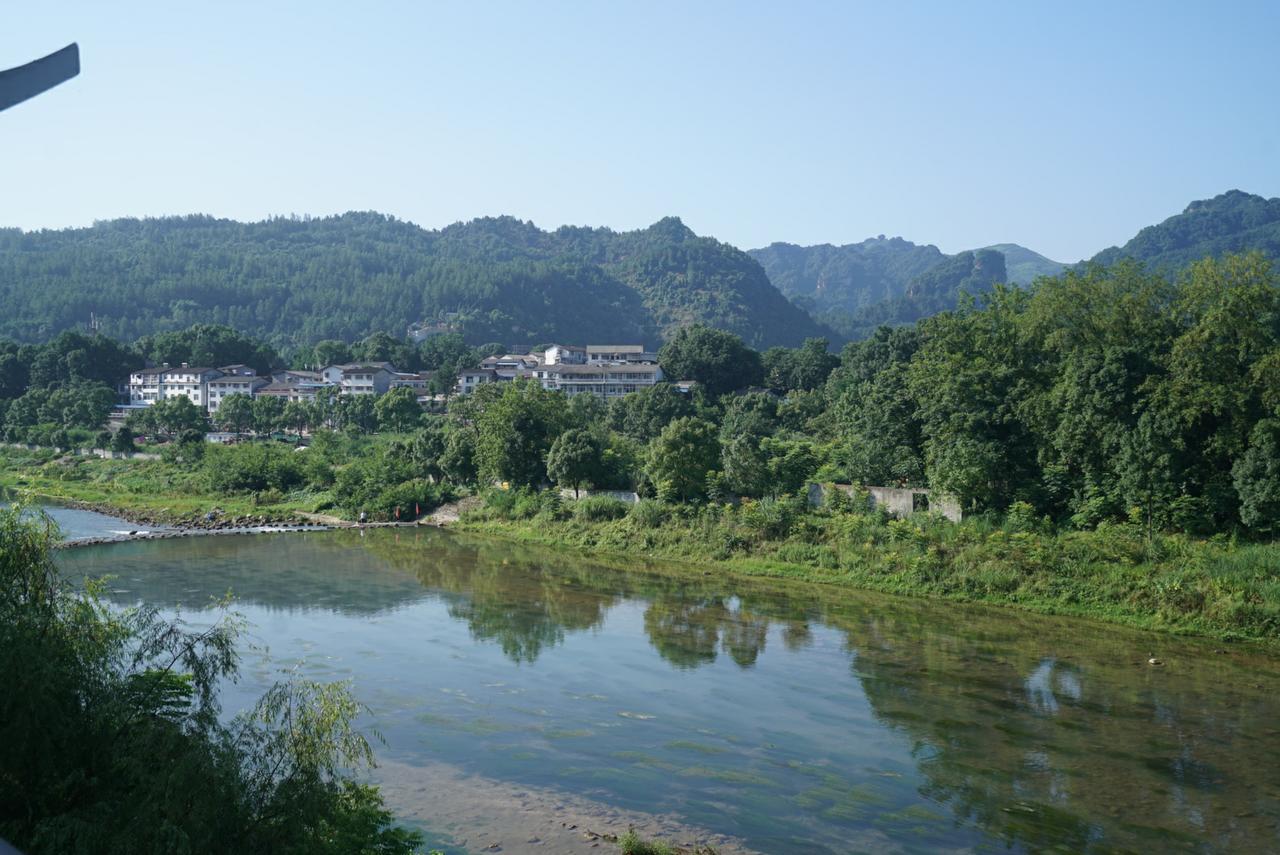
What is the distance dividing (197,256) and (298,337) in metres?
37.1

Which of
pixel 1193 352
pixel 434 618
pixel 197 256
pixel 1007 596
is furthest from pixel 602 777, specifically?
pixel 197 256

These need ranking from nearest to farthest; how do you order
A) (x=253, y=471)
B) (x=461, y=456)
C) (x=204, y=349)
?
(x=461, y=456)
(x=253, y=471)
(x=204, y=349)

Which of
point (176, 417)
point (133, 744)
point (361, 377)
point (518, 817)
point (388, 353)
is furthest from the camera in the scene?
point (388, 353)

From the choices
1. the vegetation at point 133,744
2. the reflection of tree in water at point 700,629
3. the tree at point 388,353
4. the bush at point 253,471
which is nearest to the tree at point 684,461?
the reflection of tree in water at point 700,629

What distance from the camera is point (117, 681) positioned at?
958 cm

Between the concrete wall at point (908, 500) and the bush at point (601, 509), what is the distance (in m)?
7.32

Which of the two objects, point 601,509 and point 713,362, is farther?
point 713,362

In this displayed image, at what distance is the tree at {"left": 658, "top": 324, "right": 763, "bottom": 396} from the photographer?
6259 centimetres

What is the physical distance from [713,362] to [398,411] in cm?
1920

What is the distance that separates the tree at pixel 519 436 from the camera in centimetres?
3856

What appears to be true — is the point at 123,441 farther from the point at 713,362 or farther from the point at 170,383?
the point at 713,362

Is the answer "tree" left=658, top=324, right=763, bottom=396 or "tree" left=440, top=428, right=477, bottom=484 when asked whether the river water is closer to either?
"tree" left=440, top=428, right=477, bottom=484

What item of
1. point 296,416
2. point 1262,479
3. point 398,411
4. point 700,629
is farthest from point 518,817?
point 296,416

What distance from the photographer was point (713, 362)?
6228cm
